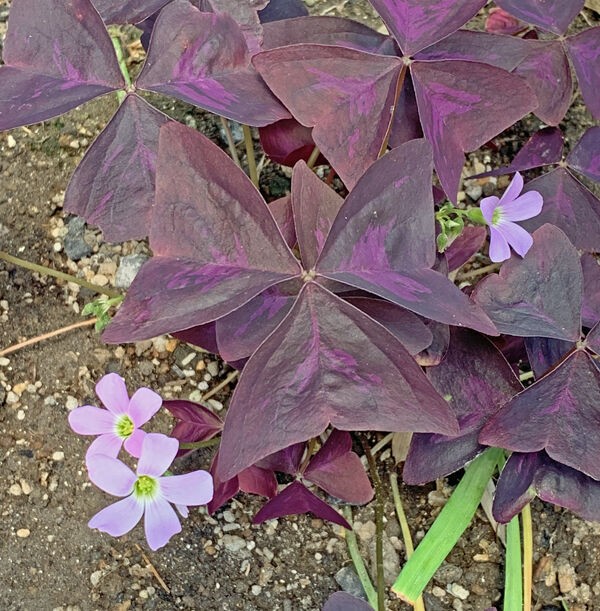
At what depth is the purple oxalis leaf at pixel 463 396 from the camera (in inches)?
50.0

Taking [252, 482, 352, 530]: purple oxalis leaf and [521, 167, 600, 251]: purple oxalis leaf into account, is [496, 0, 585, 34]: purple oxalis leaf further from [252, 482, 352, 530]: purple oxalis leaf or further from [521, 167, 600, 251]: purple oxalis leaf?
[252, 482, 352, 530]: purple oxalis leaf

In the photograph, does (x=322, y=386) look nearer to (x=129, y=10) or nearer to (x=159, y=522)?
(x=159, y=522)

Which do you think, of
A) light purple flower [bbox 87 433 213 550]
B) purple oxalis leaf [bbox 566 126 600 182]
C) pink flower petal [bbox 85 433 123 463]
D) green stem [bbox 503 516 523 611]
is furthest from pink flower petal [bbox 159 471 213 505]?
purple oxalis leaf [bbox 566 126 600 182]

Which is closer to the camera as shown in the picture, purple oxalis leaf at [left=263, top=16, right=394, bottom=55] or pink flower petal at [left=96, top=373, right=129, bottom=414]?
pink flower petal at [left=96, top=373, right=129, bottom=414]

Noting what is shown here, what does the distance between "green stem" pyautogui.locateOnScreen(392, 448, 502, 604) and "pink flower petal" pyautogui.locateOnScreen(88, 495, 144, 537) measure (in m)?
0.52

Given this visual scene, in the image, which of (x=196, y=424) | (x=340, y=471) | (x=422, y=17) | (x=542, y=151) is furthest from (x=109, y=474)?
(x=542, y=151)

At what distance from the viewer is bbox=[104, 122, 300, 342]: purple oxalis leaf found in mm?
1072

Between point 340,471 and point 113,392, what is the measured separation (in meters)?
0.42

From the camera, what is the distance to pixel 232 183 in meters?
1.11

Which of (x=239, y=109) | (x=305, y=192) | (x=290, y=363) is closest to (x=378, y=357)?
(x=290, y=363)

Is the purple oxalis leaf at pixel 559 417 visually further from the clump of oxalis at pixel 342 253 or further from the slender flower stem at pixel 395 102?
the slender flower stem at pixel 395 102

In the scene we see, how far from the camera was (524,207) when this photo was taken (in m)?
1.31

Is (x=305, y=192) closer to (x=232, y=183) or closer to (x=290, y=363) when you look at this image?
(x=232, y=183)

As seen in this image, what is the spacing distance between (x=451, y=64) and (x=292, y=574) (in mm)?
969
